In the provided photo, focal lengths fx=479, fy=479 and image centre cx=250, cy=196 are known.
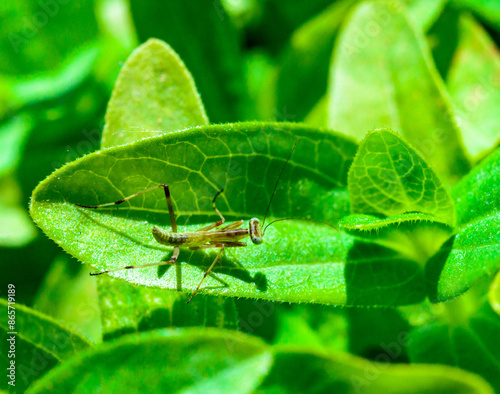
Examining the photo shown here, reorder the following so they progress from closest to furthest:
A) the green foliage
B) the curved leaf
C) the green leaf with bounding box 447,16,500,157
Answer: the green foliage → the curved leaf → the green leaf with bounding box 447,16,500,157

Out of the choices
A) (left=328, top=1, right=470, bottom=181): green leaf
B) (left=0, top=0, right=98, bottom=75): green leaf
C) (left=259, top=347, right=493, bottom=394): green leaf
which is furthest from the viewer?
(left=0, top=0, right=98, bottom=75): green leaf

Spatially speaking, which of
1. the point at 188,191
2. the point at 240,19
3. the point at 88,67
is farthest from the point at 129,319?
the point at 240,19

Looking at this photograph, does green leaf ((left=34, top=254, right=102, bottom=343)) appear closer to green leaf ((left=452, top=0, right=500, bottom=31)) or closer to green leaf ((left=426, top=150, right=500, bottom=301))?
green leaf ((left=426, top=150, right=500, bottom=301))

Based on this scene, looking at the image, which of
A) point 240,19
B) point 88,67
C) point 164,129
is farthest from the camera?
point 240,19

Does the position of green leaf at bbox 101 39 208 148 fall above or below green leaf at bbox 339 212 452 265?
above

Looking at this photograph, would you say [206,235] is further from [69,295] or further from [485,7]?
[485,7]

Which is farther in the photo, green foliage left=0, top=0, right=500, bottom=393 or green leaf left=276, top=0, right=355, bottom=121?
green leaf left=276, top=0, right=355, bottom=121

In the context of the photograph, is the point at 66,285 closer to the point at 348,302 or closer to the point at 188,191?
the point at 188,191

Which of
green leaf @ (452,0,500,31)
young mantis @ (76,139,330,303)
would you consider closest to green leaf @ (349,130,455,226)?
young mantis @ (76,139,330,303)
